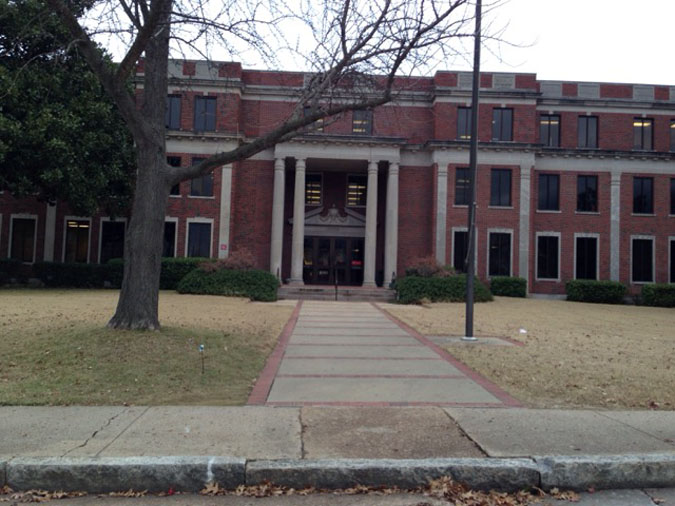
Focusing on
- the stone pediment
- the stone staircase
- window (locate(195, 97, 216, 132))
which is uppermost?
window (locate(195, 97, 216, 132))

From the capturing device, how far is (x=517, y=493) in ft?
13.6

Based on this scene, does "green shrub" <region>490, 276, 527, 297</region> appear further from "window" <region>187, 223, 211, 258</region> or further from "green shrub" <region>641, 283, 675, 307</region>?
"window" <region>187, 223, 211, 258</region>

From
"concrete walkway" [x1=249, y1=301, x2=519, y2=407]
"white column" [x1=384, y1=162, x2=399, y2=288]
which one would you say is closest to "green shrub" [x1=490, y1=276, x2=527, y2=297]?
"white column" [x1=384, y1=162, x2=399, y2=288]

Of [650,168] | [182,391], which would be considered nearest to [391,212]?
[650,168]

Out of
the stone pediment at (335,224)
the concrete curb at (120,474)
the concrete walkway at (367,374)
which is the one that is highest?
the stone pediment at (335,224)

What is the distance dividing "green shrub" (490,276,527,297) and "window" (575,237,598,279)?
4.10m

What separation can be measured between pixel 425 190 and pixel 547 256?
7.61 metres

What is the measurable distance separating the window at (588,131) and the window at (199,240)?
2136cm

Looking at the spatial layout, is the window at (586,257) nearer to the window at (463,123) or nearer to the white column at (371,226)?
the window at (463,123)

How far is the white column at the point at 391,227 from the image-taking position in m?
27.3

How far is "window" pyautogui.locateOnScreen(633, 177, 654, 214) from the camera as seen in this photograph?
29180mm

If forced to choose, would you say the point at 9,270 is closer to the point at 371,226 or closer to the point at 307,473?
the point at 371,226

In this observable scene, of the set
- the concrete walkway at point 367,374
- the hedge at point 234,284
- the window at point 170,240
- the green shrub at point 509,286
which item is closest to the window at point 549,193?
the green shrub at point 509,286

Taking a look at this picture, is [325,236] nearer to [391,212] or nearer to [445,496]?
[391,212]
